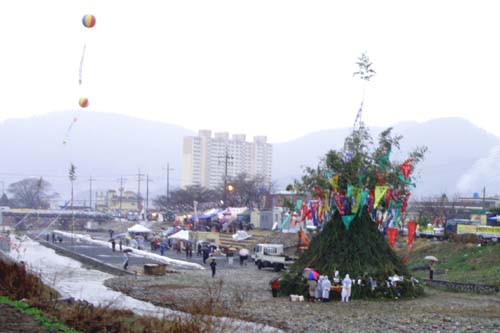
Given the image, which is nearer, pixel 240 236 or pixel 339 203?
pixel 339 203

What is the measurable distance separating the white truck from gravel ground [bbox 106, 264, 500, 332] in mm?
8214

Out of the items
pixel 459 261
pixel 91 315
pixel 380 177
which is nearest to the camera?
pixel 91 315

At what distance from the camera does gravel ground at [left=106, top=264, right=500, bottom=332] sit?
20.7 m

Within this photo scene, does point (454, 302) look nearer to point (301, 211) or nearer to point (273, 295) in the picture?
point (273, 295)

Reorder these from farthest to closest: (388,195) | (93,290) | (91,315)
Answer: (93,290) → (388,195) → (91,315)

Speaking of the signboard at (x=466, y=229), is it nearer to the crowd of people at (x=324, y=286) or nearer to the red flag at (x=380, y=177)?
the red flag at (x=380, y=177)

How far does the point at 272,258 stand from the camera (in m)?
41.1

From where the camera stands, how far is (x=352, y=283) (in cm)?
2659

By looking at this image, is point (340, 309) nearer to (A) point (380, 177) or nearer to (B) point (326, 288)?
(B) point (326, 288)

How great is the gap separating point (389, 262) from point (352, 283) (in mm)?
2108

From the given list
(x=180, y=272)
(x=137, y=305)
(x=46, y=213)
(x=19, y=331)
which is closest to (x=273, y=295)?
(x=137, y=305)

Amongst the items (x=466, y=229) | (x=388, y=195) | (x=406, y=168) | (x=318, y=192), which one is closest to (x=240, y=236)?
(x=466, y=229)

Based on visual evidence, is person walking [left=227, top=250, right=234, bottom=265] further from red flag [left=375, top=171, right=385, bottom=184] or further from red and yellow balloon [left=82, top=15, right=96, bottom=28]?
red and yellow balloon [left=82, top=15, right=96, bottom=28]

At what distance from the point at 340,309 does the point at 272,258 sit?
16.9m
